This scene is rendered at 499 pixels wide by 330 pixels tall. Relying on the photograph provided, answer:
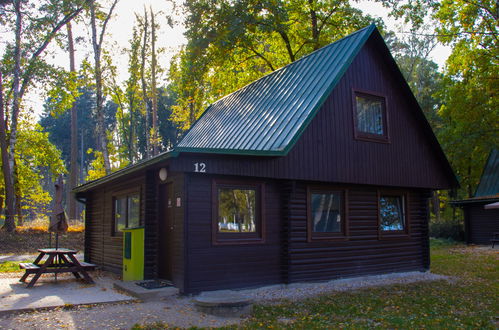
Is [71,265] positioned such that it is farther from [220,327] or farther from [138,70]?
[138,70]

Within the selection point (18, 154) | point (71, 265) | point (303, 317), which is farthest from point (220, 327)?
point (18, 154)

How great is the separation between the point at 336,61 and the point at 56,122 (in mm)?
49277

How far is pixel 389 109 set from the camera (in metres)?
13.1

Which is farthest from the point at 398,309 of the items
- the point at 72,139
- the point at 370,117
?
the point at 72,139

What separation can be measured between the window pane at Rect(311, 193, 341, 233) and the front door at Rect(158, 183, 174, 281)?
11.2 ft

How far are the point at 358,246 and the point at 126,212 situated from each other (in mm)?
6129

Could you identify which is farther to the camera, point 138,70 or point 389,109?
point 138,70

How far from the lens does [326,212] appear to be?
11.7m

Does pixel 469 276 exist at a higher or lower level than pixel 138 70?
lower

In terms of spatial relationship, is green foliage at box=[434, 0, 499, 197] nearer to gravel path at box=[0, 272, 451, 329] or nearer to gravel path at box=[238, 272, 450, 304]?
gravel path at box=[238, 272, 450, 304]

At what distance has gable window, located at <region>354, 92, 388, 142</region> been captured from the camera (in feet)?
40.4

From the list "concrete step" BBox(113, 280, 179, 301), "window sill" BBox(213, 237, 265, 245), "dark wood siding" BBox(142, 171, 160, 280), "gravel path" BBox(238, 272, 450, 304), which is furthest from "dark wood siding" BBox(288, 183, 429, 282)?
"dark wood siding" BBox(142, 171, 160, 280)

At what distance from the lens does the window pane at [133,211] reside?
11656mm

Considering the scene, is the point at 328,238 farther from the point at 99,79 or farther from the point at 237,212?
the point at 99,79
